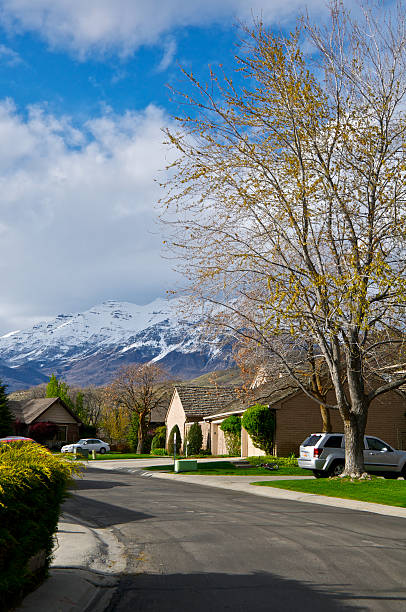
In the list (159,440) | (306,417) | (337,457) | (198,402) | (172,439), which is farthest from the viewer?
(159,440)

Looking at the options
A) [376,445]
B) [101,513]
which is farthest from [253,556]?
[376,445]

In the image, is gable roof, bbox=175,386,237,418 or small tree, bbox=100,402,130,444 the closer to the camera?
gable roof, bbox=175,386,237,418

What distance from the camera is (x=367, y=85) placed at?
20406 millimetres

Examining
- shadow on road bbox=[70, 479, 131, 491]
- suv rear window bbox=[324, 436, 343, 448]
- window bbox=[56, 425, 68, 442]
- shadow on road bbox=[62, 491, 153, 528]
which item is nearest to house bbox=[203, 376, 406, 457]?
suv rear window bbox=[324, 436, 343, 448]

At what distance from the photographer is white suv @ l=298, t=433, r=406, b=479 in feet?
84.2

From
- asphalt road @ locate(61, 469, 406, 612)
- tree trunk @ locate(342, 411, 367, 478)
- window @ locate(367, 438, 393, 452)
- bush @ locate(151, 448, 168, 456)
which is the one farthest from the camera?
bush @ locate(151, 448, 168, 456)

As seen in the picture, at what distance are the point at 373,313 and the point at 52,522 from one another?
16075 millimetres

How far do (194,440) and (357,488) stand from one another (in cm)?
3145

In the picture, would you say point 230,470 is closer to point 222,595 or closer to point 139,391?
point 222,595

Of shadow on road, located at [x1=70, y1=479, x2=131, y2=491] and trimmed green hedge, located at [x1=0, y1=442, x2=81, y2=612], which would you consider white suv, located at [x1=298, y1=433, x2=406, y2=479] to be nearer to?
shadow on road, located at [x1=70, y1=479, x2=131, y2=491]

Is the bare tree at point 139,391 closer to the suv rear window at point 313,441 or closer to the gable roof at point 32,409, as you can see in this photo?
the gable roof at point 32,409

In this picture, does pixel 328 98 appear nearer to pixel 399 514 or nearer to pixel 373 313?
pixel 373 313

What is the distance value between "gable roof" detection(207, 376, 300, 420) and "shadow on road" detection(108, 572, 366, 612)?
84.2 feet

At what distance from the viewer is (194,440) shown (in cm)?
5169
